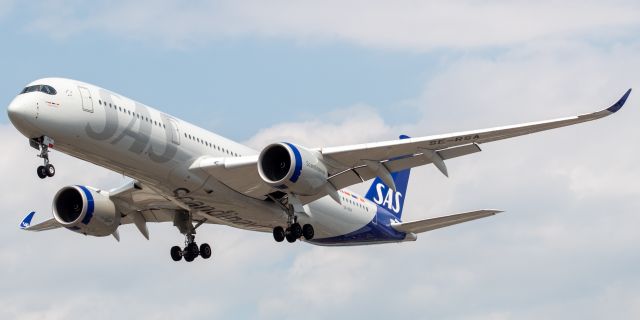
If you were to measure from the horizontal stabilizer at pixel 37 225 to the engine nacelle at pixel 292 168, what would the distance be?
14.6 metres

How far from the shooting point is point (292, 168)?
44.2 m

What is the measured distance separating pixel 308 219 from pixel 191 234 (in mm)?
5015

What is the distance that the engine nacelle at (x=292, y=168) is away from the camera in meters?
44.4

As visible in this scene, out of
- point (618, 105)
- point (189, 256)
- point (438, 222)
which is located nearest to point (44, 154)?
point (189, 256)

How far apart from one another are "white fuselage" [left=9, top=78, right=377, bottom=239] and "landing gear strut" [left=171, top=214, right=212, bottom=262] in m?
2.29

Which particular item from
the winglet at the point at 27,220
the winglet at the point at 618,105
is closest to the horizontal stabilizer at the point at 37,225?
the winglet at the point at 27,220

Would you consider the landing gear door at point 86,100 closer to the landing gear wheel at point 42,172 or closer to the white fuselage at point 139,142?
the white fuselage at point 139,142

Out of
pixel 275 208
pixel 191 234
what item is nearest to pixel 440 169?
pixel 275 208

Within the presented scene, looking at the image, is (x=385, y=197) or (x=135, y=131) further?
(x=385, y=197)

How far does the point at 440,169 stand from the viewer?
4462cm

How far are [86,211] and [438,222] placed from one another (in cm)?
1455

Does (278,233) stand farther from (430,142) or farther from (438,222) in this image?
(430,142)

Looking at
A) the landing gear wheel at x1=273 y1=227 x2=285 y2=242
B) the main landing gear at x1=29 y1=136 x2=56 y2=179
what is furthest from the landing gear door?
the landing gear wheel at x1=273 y1=227 x2=285 y2=242

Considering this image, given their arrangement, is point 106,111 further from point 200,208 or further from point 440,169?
point 440,169
